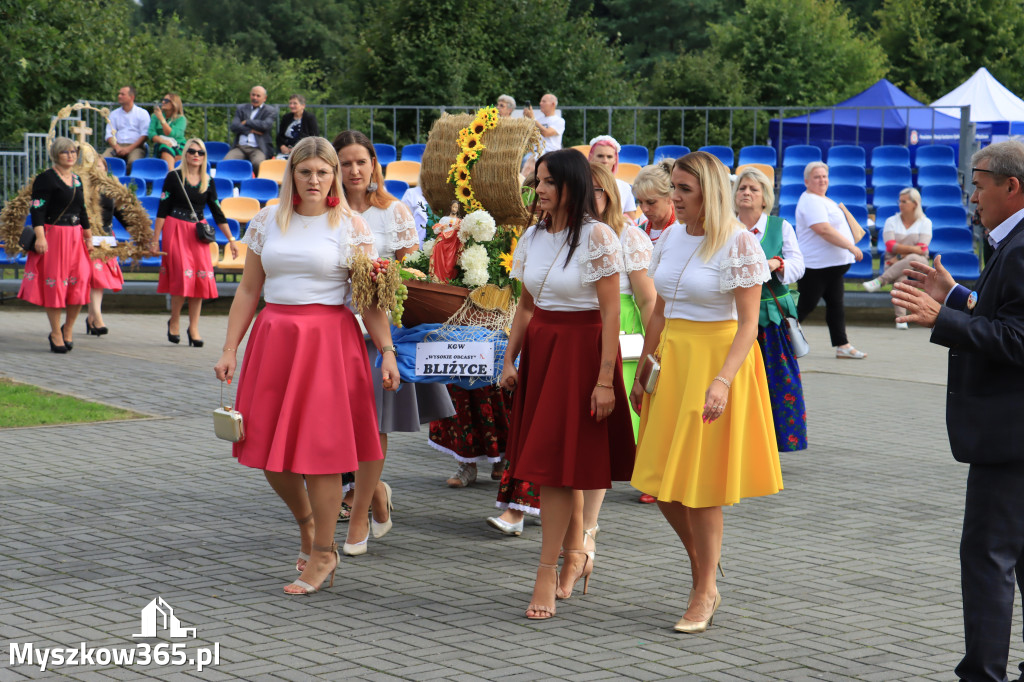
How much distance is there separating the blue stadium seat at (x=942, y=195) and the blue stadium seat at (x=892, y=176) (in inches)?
25.2

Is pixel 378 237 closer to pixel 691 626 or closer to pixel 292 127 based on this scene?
pixel 691 626

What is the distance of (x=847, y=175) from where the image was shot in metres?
18.5

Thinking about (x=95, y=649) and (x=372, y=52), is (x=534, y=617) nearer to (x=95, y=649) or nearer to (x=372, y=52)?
(x=95, y=649)

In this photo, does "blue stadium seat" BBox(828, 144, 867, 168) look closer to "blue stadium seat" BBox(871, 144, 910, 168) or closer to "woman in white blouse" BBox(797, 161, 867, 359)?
"blue stadium seat" BBox(871, 144, 910, 168)

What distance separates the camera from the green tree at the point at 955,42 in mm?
39219

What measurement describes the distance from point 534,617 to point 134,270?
1336cm

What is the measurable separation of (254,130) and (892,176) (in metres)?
9.66

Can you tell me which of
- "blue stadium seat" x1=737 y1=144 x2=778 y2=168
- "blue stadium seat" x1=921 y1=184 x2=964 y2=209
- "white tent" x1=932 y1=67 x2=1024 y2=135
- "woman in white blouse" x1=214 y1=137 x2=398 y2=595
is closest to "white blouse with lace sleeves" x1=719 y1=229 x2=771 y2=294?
"woman in white blouse" x1=214 y1=137 x2=398 y2=595

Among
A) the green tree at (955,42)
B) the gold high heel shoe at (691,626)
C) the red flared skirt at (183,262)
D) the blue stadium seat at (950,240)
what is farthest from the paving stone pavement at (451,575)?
the green tree at (955,42)

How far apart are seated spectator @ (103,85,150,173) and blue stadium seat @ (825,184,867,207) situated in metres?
10.4

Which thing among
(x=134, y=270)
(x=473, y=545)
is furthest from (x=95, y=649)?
(x=134, y=270)

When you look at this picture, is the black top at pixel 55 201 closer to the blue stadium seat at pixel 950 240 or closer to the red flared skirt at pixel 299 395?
the red flared skirt at pixel 299 395

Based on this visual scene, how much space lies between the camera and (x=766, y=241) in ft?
24.9

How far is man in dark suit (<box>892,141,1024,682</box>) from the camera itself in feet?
12.5
